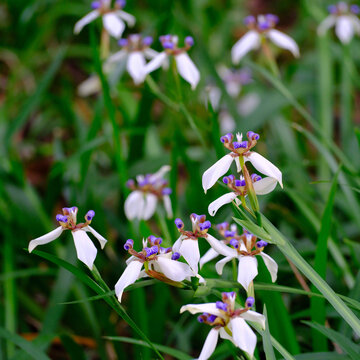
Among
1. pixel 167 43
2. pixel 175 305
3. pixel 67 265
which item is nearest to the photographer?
pixel 67 265

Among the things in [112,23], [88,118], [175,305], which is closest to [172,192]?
[175,305]

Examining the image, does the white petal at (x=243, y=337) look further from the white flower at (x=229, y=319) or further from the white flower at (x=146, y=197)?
the white flower at (x=146, y=197)

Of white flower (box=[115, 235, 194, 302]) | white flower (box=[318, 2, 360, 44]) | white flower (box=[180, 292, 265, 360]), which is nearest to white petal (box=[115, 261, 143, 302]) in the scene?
white flower (box=[115, 235, 194, 302])

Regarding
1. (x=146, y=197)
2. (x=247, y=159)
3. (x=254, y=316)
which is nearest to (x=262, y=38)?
(x=146, y=197)

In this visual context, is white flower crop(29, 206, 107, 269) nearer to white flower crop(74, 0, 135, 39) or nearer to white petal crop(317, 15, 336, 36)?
white flower crop(74, 0, 135, 39)

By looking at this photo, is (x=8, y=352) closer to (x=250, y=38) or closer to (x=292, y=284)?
(x=292, y=284)

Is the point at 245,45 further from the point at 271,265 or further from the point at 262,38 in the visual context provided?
the point at 271,265

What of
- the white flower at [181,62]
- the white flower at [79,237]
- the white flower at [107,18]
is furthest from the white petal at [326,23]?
the white flower at [79,237]
